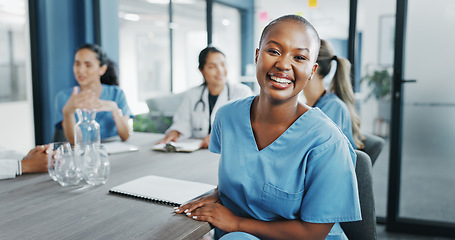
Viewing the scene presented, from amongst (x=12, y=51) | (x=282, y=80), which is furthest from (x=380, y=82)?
(x=282, y=80)

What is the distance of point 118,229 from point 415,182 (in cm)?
293

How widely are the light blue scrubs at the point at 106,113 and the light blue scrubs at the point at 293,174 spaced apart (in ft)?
4.36

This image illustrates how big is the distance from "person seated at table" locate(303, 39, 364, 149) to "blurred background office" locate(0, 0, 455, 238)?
0.19 meters

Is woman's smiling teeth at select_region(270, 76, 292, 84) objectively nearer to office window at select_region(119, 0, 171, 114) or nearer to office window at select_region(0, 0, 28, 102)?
office window at select_region(0, 0, 28, 102)

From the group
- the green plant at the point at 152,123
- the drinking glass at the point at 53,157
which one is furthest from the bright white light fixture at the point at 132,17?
the drinking glass at the point at 53,157

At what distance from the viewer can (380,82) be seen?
5.38m

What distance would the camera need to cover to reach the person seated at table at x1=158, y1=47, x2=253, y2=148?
90.9 inches

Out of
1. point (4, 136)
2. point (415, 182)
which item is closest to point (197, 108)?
point (415, 182)

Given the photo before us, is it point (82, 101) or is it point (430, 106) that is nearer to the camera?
point (82, 101)

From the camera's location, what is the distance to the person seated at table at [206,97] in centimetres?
231

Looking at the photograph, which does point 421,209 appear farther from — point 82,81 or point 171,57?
point 171,57

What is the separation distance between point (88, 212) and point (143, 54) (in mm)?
5606

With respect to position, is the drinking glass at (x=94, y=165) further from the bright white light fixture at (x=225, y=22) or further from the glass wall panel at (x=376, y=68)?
the glass wall panel at (x=376, y=68)

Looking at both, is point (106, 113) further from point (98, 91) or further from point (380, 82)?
point (380, 82)
